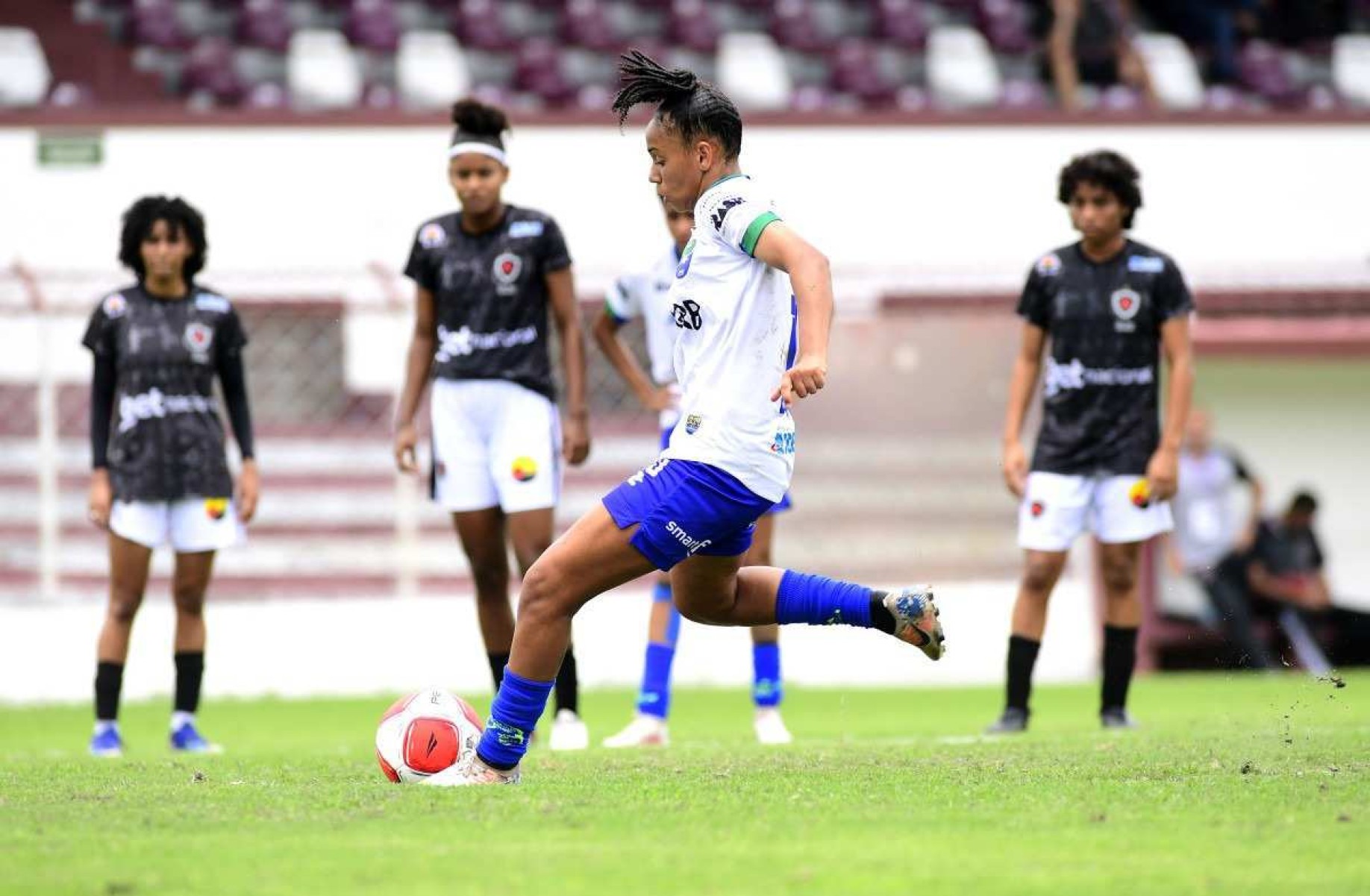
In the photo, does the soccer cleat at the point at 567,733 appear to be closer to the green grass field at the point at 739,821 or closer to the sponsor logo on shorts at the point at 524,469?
the green grass field at the point at 739,821

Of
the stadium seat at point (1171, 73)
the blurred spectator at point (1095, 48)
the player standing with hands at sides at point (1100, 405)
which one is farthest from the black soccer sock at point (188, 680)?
the stadium seat at point (1171, 73)

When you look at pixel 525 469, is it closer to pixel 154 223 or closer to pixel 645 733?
pixel 645 733

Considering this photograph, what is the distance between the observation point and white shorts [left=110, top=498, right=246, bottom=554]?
8.67 meters

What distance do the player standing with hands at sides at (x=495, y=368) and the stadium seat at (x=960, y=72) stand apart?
11.2 metres

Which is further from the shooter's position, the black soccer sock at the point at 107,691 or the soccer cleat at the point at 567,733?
the black soccer sock at the point at 107,691

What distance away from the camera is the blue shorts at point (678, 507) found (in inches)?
227

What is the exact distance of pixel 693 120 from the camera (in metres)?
5.97

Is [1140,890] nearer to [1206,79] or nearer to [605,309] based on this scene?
[605,309]

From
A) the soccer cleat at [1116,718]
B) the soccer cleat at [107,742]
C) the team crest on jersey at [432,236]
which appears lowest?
the soccer cleat at [107,742]

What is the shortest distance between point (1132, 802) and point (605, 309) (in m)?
4.20

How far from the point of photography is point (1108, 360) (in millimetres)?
8773

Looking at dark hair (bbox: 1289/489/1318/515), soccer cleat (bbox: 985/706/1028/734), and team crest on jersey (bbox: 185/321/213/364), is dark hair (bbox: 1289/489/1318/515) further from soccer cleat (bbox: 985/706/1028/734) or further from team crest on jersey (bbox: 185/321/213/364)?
team crest on jersey (bbox: 185/321/213/364)

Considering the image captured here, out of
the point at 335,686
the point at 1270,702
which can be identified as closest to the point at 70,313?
the point at 335,686

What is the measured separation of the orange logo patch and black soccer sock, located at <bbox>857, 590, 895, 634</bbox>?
2286 millimetres
